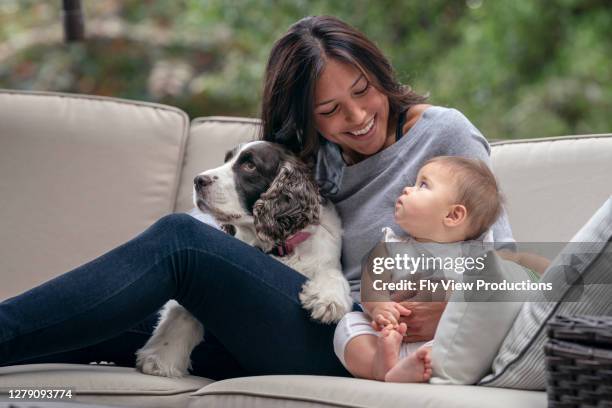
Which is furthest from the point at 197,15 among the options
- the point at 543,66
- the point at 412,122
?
the point at 412,122

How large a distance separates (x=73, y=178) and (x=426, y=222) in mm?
1298

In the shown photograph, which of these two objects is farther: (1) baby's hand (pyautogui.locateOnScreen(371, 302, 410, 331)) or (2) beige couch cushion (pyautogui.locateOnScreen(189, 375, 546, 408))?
(1) baby's hand (pyautogui.locateOnScreen(371, 302, 410, 331))

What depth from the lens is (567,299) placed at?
5.61 feet

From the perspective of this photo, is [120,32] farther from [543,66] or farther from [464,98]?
[543,66]

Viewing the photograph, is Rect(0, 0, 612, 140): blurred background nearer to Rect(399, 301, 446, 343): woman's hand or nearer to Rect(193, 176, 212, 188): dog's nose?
Rect(193, 176, 212, 188): dog's nose

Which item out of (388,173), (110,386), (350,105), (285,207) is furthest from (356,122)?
(110,386)

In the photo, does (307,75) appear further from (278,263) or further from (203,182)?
(278,263)

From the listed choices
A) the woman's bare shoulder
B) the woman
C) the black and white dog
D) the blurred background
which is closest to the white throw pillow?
the woman

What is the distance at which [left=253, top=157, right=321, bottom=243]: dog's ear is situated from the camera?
7.29 ft

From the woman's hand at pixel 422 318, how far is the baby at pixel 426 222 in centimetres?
2

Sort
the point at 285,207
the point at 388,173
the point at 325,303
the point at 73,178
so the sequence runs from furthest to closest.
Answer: the point at 73,178, the point at 388,173, the point at 285,207, the point at 325,303

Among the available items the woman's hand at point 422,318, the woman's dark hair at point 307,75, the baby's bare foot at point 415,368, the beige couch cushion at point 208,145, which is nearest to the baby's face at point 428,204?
the woman's hand at point 422,318

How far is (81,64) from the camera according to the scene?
5.72m

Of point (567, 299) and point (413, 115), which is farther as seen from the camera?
point (413, 115)
